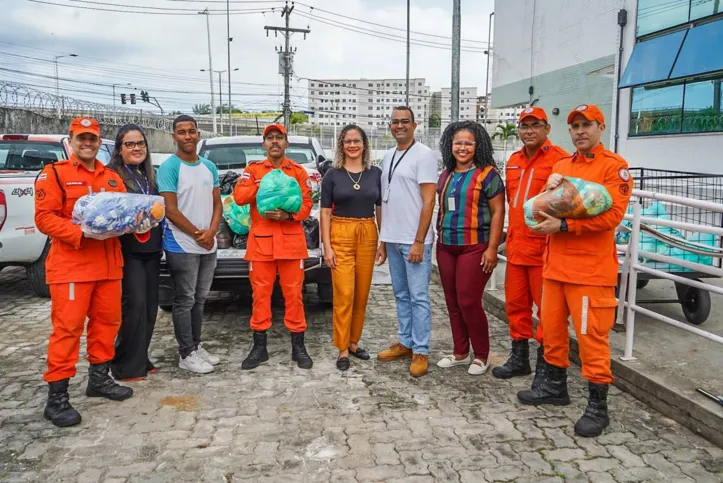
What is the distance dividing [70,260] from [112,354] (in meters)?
0.78

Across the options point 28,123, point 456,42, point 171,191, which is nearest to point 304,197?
point 171,191

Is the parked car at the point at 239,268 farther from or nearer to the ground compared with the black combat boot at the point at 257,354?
farther from the ground

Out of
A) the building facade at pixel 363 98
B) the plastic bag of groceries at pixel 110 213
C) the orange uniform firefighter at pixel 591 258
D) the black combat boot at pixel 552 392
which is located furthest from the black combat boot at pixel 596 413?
the building facade at pixel 363 98

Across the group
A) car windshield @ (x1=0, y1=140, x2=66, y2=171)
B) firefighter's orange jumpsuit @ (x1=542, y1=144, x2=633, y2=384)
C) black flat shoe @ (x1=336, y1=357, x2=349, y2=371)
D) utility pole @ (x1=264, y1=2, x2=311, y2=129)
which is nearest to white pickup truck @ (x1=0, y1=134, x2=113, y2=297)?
car windshield @ (x1=0, y1=140, x2=66, y2=171)

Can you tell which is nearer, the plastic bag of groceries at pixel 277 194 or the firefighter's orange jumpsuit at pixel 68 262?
the firefighter's orange jumpsuit at pixel 68 262

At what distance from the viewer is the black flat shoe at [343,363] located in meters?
4.45

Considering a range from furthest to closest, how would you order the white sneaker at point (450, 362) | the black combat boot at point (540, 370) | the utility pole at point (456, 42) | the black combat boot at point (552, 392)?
the utility pole at point (456, 42), the white sneaker at point (450, 362), the black combat boot at point (540, 370), the black combat boot at point (552, 392)

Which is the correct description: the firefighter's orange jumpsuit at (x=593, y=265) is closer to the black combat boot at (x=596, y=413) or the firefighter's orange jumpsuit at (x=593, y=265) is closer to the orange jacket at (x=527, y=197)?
the black combat boot at (x=596, y=413)

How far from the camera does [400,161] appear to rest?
4352 mm

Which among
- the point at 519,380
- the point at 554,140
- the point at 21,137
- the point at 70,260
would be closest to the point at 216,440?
the point at 70,260

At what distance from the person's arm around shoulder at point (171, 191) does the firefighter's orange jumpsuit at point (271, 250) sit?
1.47 ft

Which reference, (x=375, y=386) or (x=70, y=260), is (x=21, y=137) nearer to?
(x=70, y=260)

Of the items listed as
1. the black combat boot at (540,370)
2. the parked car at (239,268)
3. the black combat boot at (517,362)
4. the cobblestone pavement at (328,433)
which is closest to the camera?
the cobblestone pavement at (328,433)

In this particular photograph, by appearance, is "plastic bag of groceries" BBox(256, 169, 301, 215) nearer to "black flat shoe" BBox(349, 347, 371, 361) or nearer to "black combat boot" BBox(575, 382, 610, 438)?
"black flat shoe" BBox(349, 347, 371, 361)
